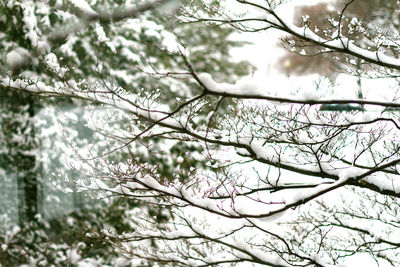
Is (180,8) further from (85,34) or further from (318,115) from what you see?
(85,34)

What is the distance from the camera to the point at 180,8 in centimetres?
313

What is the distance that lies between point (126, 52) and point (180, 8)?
3.66 meters

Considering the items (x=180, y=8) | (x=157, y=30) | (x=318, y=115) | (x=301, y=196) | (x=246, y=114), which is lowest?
(x=301, y=196)

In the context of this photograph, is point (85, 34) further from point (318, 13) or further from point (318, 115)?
point (318, 115)

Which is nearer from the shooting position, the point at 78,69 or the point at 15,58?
the point at 15,58

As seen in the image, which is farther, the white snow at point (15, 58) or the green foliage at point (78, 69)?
the green foliage at point (78, 69)

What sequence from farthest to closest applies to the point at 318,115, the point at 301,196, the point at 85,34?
the point at 85,34, the point at 318,115, the point at 301,196

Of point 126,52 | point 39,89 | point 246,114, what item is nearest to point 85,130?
point 126,52

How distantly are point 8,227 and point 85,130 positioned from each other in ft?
6.98

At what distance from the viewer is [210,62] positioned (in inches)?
264

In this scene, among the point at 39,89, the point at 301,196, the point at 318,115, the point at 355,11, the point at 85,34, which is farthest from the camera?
the point at 85,34

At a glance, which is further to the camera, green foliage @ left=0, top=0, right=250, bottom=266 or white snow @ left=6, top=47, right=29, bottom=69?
green foliage @ left=0, top=0, right=250, bottom=266

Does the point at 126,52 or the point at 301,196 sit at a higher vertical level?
the point at 126,52

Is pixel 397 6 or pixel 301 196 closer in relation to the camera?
pixel 301 196
